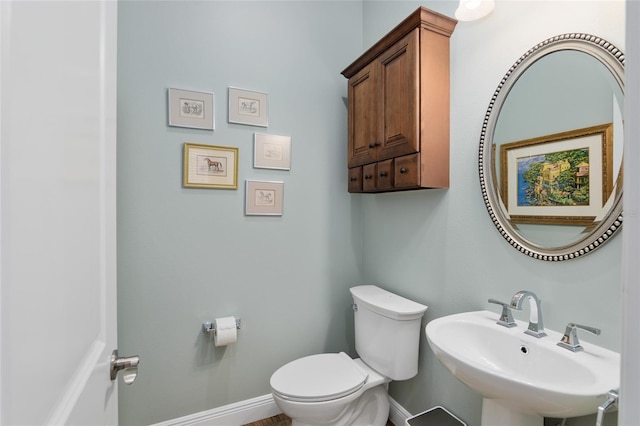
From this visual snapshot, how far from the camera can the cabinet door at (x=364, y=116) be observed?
1729 millimetres

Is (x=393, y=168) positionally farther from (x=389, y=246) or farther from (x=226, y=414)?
(x=226, y=414)

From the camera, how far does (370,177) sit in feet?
5.83

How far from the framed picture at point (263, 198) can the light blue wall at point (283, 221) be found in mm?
51

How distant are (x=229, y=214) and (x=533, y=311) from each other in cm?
156

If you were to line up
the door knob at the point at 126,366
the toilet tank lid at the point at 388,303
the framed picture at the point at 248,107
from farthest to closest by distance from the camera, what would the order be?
the framed picture at the point at 248,107, the toilet tank lid at the point at 388,303, the door knob at the point at 126,366

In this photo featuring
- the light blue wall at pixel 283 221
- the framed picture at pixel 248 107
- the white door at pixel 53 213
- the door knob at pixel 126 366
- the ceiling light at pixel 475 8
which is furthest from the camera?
the framed picture at pixel 248 107

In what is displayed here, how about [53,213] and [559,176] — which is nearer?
[53,213]

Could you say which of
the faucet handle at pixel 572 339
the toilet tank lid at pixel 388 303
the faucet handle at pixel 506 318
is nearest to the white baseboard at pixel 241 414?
the toilet tank lid at pixel 388 303

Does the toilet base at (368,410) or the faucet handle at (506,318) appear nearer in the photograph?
the faucet handle at (506,318)

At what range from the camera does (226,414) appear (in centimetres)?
180

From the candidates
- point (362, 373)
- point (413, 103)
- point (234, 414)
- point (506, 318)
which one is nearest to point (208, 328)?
point (234, 414)

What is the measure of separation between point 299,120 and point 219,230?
34.8 inches

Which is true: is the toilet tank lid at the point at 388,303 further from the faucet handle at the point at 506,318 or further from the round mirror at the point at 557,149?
the round mirror at the point at 557,149

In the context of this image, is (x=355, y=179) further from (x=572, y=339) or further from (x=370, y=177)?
(x=572, y=339)
